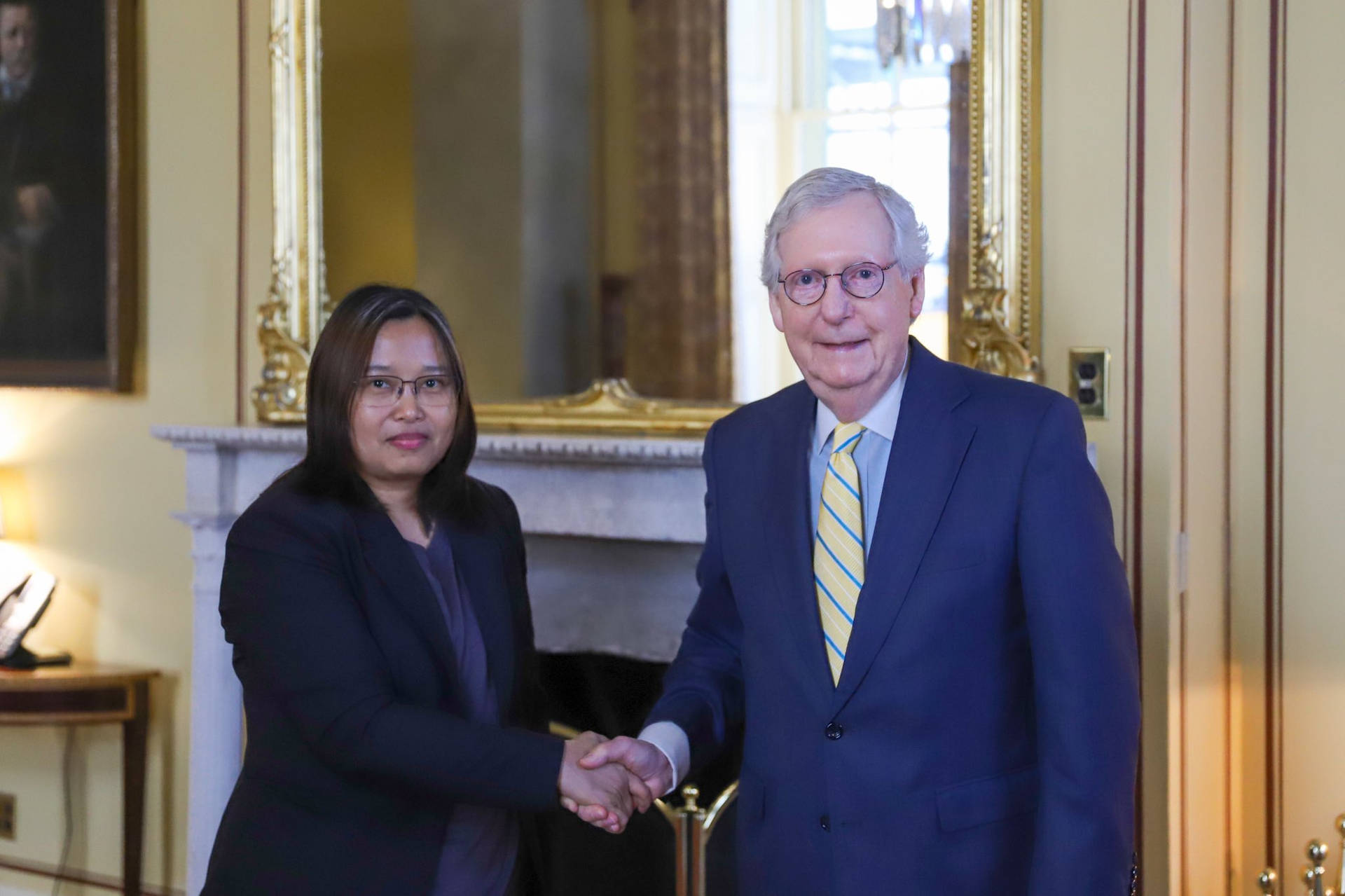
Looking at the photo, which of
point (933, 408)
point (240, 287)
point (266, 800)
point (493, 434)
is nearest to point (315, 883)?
point (266, 800)

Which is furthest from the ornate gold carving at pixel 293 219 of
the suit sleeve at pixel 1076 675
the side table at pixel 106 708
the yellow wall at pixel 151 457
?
the suit sleeve at pixel 1076 675

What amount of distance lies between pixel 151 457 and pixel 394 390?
2.07m

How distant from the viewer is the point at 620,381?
291cm

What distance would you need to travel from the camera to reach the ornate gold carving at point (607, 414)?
281 cm

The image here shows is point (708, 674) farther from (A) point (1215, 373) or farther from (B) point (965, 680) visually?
(A) point (1215, 373)

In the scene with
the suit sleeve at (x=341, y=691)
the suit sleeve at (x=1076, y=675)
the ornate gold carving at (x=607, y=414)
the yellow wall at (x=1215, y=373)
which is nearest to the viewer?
the suit sleeve at (x=1076, y=675)

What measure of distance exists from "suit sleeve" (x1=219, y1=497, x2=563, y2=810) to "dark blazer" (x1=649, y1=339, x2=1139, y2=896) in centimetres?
37

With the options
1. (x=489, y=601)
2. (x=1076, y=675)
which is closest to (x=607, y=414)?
(x=489, y=601)

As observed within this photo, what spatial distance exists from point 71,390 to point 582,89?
5.79 ft

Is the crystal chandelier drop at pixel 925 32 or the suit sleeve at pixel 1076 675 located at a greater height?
the crystal chandelier drop at pixel 925 32

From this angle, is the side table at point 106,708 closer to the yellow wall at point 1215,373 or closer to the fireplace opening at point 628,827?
the fireplace opening at point 628,827

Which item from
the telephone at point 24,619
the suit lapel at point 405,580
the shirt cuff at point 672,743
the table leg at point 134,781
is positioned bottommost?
the table leg at point 134,781

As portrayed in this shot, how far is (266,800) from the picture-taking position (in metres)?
1.77

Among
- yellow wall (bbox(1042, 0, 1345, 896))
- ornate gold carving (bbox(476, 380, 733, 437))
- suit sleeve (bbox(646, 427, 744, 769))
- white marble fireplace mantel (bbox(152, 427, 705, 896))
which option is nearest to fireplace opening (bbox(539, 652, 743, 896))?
white marble fireplace mantel (bbox(152, 427, 705, 896))
